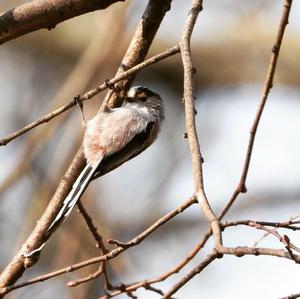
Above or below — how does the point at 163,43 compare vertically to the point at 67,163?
above

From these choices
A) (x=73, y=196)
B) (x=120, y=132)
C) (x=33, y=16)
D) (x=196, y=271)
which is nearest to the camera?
(x=196, y=271)

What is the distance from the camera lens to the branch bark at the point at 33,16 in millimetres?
2525

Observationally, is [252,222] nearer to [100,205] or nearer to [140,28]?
[140,28]

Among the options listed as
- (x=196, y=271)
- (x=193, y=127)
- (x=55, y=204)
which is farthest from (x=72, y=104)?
(x=196, y=271)

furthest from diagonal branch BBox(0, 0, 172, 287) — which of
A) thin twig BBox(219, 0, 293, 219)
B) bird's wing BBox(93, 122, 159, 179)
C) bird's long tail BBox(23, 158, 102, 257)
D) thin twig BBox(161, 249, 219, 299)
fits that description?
thin twig BBox(161, 249, 219, 299)

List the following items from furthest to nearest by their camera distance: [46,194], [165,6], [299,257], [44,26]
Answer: [46,194]
[165,6]
[44,26]
[299,257]

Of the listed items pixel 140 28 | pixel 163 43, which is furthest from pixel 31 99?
pixel 140 28

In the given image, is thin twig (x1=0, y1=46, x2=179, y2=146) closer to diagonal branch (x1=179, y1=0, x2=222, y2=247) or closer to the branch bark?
diagonal branch (x1=179, y1=0, x2=222, y2=247)

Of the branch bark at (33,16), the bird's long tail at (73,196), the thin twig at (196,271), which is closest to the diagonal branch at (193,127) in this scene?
the thin twig at (196,271)

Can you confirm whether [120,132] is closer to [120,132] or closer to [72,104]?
[120,132]

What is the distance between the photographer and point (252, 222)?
1.93 m

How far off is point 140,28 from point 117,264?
180cm

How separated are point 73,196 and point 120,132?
1.71 feet

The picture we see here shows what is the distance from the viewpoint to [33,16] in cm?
254
